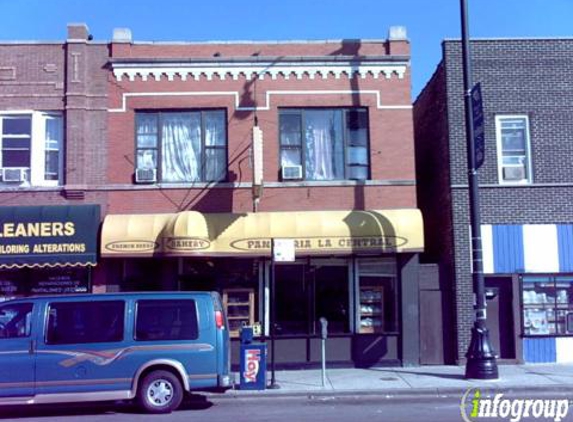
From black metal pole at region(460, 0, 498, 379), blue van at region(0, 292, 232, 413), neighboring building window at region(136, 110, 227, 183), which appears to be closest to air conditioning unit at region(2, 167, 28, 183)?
neighboring building window at region(136, 110, 227, 183)

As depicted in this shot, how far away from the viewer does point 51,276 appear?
1641 cm

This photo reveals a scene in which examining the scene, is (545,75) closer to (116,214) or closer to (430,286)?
(430,286)

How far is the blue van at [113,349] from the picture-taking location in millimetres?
11102

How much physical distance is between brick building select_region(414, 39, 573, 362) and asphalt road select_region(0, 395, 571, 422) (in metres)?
4.78

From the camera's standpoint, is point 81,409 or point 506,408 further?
point 81,409

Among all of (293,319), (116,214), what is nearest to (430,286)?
(293,319)

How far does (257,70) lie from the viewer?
56.6 ft

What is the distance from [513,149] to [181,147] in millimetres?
8271

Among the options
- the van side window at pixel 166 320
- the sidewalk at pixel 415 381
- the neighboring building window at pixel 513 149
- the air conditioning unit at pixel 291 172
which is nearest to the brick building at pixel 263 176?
the air conditioning unit at pixel 291 172

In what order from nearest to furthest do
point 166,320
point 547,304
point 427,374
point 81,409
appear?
1. point 166,320
2. point 81,409
3. point 427,374
4. point 547,304

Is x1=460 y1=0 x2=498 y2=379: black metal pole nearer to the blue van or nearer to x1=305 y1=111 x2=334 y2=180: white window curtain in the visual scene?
x1=305 y1=111 x2=334 y2=180: white window curtain

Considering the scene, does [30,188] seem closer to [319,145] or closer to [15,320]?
[15,320]

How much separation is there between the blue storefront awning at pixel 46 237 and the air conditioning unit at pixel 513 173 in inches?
393

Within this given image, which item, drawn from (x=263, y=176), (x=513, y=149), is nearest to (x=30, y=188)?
(x=263, y=176)
